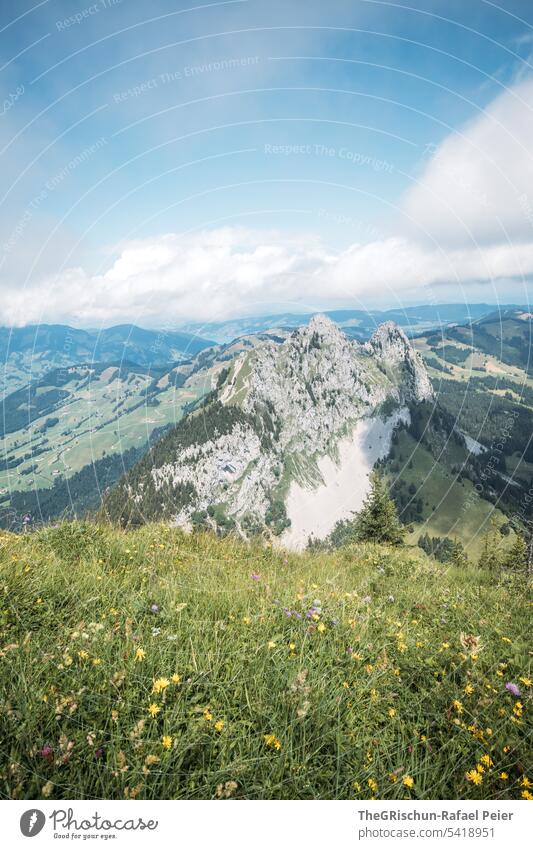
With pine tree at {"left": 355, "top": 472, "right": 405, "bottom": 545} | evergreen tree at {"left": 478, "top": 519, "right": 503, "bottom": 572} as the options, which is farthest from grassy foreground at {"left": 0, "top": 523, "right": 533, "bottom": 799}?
pine tree at {"left": 355, "top": 472, "right": 405, "bottom": 545}

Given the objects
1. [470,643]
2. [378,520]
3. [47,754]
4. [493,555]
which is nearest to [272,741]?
[47,754]

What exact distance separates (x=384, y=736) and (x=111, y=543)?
5592 mm

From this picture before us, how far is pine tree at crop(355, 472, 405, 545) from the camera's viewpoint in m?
45.0

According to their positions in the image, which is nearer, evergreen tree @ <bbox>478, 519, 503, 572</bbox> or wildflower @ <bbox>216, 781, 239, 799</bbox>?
wildflower @ <bbox>216, 781, 239, 799</bbox>

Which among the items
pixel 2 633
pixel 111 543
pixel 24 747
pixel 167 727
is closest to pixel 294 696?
pixel 167 727

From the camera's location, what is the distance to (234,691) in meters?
3.37

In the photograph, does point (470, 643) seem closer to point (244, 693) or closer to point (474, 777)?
point (474, 777)

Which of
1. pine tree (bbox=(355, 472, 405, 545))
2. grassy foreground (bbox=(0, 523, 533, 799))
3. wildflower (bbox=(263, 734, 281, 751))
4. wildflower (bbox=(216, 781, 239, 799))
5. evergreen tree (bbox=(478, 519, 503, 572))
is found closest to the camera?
wildflower (bbox=(216, 781, 239, 799))

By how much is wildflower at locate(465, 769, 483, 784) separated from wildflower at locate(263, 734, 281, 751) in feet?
5.03

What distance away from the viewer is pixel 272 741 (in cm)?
289
